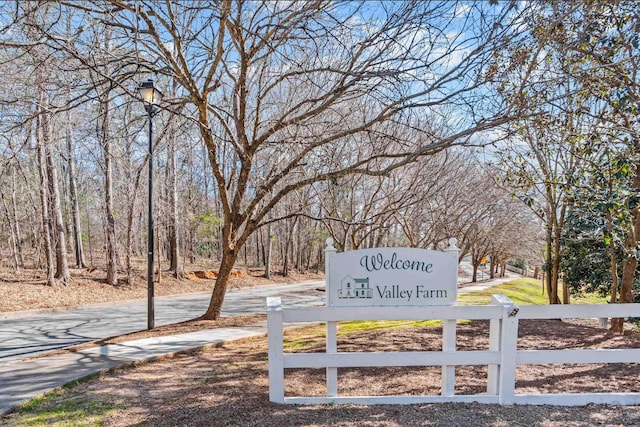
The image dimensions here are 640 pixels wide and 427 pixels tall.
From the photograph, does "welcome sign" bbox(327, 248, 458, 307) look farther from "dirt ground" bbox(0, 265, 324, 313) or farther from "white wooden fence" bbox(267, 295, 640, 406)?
"dirt ground" bbox(0, 265, 324, 313)

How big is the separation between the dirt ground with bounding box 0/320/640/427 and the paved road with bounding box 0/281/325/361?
3.74 meters

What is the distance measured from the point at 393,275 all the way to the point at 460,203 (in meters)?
10.4

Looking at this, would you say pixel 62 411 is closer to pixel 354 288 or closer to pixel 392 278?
pixel 354 288

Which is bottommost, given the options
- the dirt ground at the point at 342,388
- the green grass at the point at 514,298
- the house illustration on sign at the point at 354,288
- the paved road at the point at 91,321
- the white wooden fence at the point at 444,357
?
the green grass at the point at 514,298

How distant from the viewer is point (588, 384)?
427 cm

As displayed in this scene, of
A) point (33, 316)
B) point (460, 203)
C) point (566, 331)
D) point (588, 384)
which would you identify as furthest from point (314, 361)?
point (33, 316)

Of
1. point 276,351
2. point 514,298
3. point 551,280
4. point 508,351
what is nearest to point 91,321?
point 276,351

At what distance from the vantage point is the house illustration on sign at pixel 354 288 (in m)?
3.72

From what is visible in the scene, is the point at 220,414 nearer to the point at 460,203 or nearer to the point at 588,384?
the point at 588,384

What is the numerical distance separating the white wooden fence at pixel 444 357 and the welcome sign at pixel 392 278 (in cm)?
12

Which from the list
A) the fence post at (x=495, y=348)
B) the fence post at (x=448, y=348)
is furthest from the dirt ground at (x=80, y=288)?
the fence post at (x=495, y=348)

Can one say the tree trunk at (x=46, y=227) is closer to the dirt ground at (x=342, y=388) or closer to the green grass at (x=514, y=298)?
the dirt ground at (x=342, y=388)

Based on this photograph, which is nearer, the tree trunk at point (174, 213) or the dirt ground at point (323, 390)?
the dirt ground at point (323, 390)

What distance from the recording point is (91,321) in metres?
11.0
